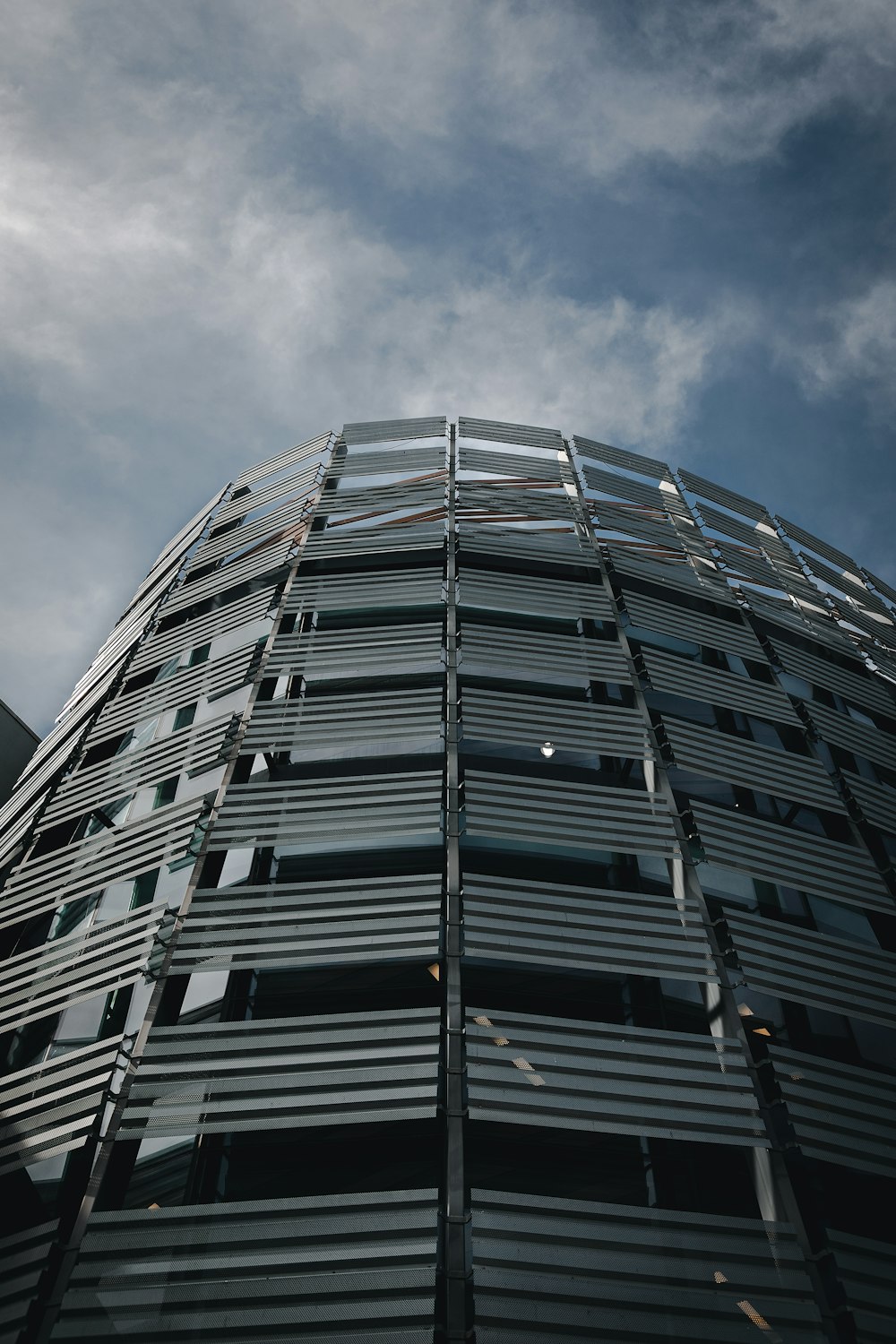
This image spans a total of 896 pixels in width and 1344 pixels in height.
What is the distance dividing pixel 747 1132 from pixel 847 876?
12.2 ft

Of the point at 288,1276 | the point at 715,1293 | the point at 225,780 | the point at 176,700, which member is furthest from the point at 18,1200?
the point at 176,700

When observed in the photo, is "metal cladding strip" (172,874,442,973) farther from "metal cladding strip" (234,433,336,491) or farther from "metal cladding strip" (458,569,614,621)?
"metal cladding strip" (234,433,336,491)

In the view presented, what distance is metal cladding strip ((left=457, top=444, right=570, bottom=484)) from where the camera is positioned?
17125 millimetres

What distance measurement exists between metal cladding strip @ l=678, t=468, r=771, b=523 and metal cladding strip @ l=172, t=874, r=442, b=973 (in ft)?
42.3

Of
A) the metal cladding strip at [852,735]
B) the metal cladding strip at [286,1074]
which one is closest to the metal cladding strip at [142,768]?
the metal cladding strip at [286,1074]

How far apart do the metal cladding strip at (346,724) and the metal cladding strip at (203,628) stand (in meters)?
2.53

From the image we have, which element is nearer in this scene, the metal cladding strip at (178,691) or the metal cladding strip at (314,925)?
the metal cladding strip at (314,925)

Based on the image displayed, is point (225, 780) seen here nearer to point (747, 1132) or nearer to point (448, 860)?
point (448, 860)

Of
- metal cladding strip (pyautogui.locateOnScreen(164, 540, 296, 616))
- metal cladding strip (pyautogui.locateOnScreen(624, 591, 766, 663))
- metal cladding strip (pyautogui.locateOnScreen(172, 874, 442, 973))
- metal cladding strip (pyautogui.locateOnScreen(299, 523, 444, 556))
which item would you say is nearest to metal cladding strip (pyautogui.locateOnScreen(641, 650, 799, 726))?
metal cladding strip (pyautogui.locateOnScreen(624, 591, 766, 663))

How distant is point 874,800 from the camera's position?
37.6 ft

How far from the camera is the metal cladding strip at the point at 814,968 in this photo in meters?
8.22

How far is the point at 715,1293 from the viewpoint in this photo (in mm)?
5941

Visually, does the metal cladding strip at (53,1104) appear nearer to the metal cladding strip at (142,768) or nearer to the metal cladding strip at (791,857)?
the metal cladding strip at (142,768)

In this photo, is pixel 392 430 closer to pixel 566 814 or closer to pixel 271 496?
pixel 271 496
